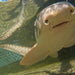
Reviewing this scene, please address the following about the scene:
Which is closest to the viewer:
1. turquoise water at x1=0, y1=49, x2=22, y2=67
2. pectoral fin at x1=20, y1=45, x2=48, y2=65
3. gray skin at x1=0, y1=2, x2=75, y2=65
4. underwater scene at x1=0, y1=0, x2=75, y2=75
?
gray skin at x1=0, y1=2, x2=75, y2=65

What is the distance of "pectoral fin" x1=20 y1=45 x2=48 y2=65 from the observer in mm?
3216

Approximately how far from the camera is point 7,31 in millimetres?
5121

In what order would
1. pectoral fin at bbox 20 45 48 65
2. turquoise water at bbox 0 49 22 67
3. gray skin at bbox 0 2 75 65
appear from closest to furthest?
1. gray skin at bbox 0 2 75 65
2. pectoral fin at bbox 20 45 48 65
3. turquoise water at bbox 0 49 22 67

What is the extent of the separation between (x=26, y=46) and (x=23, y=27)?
981mm

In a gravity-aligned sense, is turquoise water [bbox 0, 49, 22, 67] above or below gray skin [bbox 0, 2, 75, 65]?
below

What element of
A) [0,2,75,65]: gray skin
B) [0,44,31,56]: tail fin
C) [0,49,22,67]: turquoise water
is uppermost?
[0,2,75,65]: gray skin

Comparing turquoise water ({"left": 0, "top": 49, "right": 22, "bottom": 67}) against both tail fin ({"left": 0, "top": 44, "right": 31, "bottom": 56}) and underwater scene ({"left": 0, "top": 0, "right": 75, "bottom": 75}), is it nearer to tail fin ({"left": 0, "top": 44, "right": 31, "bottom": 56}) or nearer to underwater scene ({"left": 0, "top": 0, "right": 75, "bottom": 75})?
underwater scene ({"left": 0, "top": 0, "right": 75, "bottom": 75})

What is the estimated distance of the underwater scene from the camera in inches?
79.5

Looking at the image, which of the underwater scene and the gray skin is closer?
the gray skin

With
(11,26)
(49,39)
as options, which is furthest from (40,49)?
(11,26)

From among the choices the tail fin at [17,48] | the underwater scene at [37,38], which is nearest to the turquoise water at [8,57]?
the underwater scene at [37,38]

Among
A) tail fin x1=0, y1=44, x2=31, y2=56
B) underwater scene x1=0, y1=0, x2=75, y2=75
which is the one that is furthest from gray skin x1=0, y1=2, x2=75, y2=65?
tail fin x1=0, y1=44, x2=31, y2=56

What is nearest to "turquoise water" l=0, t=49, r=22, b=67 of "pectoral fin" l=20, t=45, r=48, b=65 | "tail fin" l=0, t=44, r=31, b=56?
"tail fin" l=0, t=44, r=31, b=56

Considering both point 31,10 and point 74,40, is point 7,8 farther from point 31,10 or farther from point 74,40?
point 74,40
